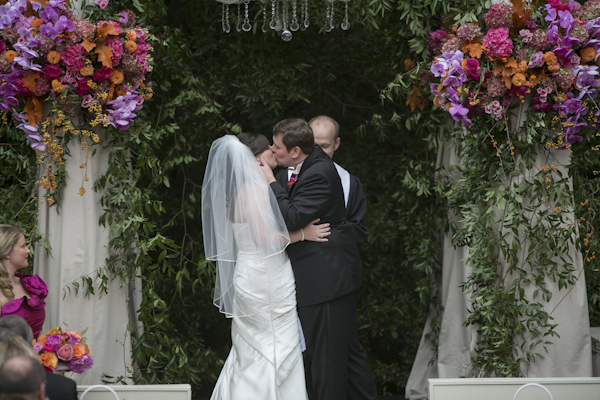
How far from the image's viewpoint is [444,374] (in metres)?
4.16

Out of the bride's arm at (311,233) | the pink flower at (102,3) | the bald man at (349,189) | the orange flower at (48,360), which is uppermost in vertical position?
the pink flower at (102,3)

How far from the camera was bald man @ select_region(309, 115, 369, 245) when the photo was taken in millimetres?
3740

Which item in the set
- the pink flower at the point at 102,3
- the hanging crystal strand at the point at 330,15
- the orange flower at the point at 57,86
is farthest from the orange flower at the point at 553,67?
the orange flower at the point at 57,86

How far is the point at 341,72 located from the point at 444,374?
8.06 ft

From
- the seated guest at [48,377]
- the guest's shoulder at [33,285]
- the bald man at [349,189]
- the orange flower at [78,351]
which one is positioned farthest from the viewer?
the bald man at [349,189]

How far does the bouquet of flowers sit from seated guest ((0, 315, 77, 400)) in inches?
47.4

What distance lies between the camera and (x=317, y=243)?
3.29m

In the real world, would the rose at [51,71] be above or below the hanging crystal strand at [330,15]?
below

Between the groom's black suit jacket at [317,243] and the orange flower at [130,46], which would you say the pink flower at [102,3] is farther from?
the groom's black suit jacket at [317,243]

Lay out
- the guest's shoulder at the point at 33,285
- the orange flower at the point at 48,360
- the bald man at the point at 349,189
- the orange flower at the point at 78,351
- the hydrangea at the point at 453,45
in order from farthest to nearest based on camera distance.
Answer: the bald man at the point at 349,189 < the hydrangea at the point at 453,45 < the guest's shoulder at the point at 33,285 < the orange flower at the point at 78,351 < the orange flower at the point at 48,360

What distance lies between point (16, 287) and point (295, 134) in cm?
152

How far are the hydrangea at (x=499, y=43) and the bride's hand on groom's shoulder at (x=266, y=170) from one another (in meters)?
1.27

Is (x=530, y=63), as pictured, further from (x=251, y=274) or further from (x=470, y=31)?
(x=251, y=274)

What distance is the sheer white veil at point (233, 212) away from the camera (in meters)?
3.18
